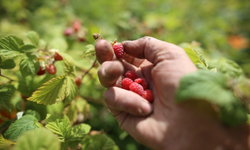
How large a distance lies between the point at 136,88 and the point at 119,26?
4.91 feet

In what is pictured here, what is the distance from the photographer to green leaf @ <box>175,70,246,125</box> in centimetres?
76

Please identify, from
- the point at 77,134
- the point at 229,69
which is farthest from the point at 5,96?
the point at 229,69

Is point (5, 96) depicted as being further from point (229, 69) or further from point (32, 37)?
point (229, 69)

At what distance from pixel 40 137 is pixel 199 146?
0.94 metres

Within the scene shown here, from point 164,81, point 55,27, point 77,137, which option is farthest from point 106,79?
point 55,27

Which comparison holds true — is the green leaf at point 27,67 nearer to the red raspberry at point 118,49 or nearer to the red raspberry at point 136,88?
the red raspberry at point 118,49

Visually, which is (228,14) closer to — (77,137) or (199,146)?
(199,146)

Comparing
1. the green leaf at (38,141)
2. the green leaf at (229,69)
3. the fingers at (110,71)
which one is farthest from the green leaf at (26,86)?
the green leaf at (229,69)

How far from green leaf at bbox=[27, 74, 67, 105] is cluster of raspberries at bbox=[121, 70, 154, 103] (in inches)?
19.9

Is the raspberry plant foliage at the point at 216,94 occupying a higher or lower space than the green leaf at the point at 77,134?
higher

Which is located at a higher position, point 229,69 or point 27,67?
point 27,67

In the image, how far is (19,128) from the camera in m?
1.12

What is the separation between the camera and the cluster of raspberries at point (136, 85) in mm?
1258

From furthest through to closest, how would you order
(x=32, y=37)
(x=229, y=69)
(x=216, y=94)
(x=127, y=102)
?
(x=229, y=69) → (x=32, y=37) → (x=127, y=102) → (x=216, y=94)
